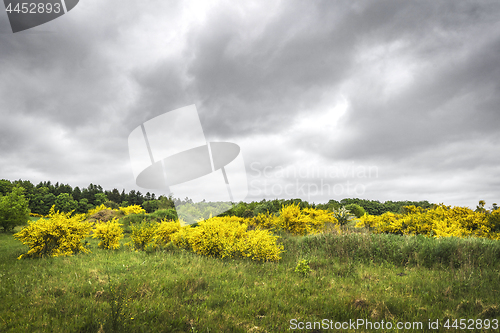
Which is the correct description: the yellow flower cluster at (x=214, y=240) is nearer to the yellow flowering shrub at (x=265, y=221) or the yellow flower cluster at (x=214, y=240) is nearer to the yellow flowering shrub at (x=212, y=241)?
the yellow flowering shrub at (x=212, y=241)

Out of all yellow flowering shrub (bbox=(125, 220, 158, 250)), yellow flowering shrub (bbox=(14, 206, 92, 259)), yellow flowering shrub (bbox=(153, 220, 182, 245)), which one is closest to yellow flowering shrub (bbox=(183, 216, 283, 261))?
yellow flowering shrub (bbox=(153, 220, 182, 245))

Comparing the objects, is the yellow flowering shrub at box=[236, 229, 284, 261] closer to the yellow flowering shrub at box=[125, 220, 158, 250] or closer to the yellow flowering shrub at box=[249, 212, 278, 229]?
the yellow flowering shrub at box=[125, 220, 158, 250]

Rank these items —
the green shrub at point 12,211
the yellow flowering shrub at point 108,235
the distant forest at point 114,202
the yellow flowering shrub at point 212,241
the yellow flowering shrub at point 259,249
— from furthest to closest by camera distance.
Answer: the distant forest at point 114,202 < the green shrub at point 12,211 < the yellow flowering shrub at point 108,235 < the yellow flowering shrub at point 212,241 < the yellow flowering shrub at point 259,249

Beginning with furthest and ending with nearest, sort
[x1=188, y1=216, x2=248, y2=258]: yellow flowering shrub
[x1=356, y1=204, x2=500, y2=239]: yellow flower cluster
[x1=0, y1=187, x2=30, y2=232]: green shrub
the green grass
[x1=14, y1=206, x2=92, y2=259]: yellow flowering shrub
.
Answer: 1. [x1=0, y1=187, x2=30, y2=232]: green shrub
2. [x1=356, y1=204, x2=500, y2=239]: yellow flower cluster
3. [x1=188, y1=216, x2=248, y2=258]: yellow flowering shrub
4. [x1=14, y1=206, x2=92, y2=259]: yellow flowering shrub
5. the green grass

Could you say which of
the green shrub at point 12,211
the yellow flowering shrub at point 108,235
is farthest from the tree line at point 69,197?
the yellow flowering shrub at point 108,235

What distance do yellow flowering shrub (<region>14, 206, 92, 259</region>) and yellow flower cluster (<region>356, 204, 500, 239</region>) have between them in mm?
17480

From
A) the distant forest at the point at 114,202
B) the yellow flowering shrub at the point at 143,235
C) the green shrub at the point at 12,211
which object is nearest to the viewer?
the yellow flowering shrub at the point at 143,235

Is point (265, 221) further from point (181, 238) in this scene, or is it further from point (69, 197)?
point (69, 197)

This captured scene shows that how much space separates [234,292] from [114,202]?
240ft

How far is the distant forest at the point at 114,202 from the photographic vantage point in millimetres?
31828

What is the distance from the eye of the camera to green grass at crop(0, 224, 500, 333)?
13.7 ft

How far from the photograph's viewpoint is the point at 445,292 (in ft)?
19.1

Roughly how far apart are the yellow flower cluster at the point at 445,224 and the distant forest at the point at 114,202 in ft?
22.4

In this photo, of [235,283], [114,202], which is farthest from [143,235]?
[114,202]
